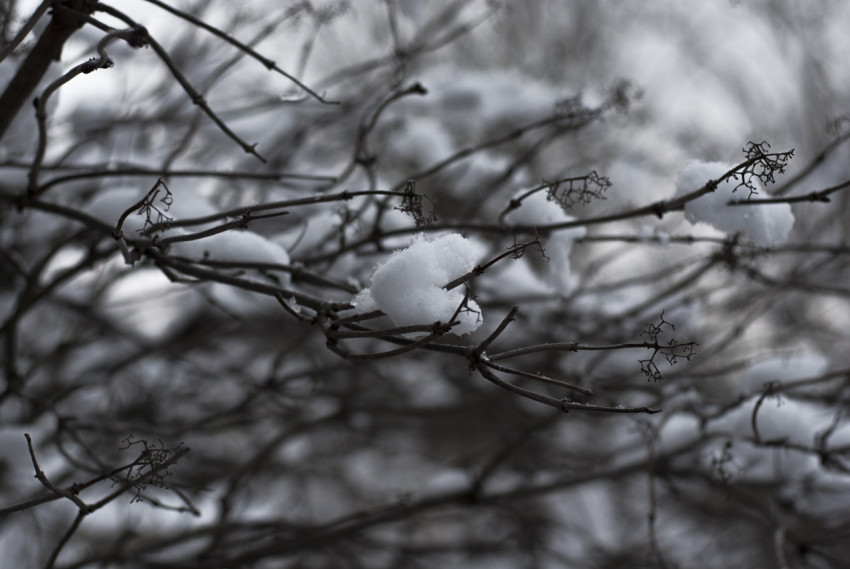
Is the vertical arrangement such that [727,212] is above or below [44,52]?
below

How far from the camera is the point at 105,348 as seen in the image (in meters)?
3.53

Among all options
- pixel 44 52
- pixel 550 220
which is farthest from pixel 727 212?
pixel 44 52

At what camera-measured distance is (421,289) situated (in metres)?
0.99

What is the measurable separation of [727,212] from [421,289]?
69 centimetres

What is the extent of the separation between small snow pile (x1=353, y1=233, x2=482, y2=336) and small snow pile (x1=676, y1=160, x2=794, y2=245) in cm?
58

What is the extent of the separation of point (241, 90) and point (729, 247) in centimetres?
297

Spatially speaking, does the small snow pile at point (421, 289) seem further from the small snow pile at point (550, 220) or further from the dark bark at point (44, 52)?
the dark bark at point (44, 52)

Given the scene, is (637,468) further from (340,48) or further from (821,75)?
(821,75)

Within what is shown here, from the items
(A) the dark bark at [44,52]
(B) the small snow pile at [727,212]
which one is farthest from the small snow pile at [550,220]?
(A) the dark bark at [44,52]

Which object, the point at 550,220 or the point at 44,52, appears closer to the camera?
the point at 44,52

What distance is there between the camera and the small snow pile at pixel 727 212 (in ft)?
4.37

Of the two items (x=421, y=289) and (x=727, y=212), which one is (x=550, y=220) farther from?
(x=421, y=289)

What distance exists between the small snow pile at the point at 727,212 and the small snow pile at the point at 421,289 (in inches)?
22.7

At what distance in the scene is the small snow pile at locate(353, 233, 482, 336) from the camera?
978 millimetres
